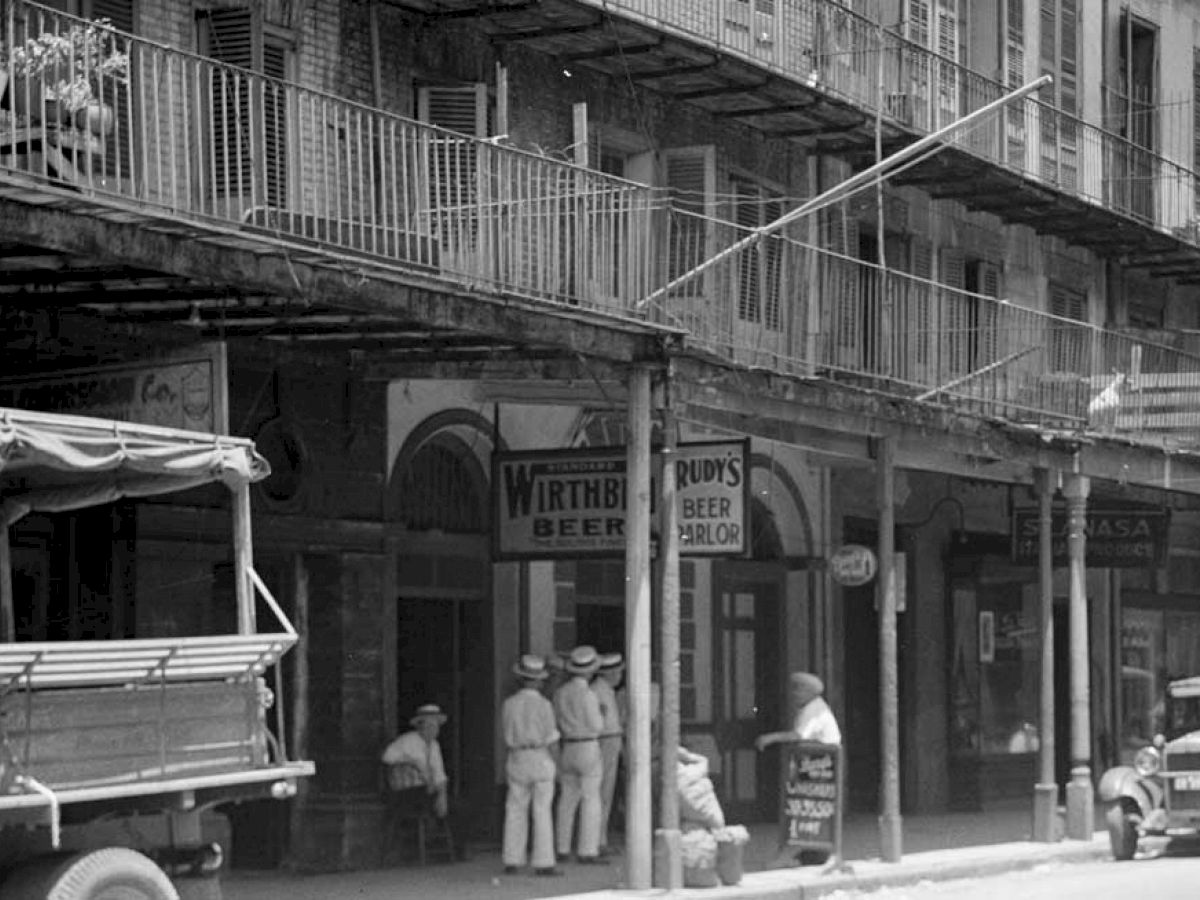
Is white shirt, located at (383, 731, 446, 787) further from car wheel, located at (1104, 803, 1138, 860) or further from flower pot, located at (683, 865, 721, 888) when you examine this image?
car wheel, located at (1104, 803, 1138, 860)

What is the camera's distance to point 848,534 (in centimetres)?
2945

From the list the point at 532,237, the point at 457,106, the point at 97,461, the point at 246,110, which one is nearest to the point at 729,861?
the point at 532,237

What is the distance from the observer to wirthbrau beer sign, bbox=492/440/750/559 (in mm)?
20812

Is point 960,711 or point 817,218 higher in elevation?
point 817,218

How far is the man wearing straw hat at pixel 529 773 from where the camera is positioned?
20.6 m

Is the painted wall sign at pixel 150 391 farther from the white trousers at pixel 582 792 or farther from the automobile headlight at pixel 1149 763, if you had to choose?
the automobile headlight at pixel 1149 763

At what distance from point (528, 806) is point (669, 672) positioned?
7.31 ft

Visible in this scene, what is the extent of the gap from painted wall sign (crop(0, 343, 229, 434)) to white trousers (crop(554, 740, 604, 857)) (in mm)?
6400

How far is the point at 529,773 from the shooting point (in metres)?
20.8

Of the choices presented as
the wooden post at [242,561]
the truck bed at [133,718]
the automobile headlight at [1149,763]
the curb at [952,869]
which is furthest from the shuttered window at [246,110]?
the automobile headlight at [1149,763]

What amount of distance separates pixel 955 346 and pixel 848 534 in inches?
179

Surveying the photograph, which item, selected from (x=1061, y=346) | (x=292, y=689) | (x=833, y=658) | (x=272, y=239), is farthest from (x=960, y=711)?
(x=272, y=239)

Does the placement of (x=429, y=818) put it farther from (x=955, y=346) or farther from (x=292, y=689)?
(x=955, y=346)

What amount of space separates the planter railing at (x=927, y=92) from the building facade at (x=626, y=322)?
61mm
